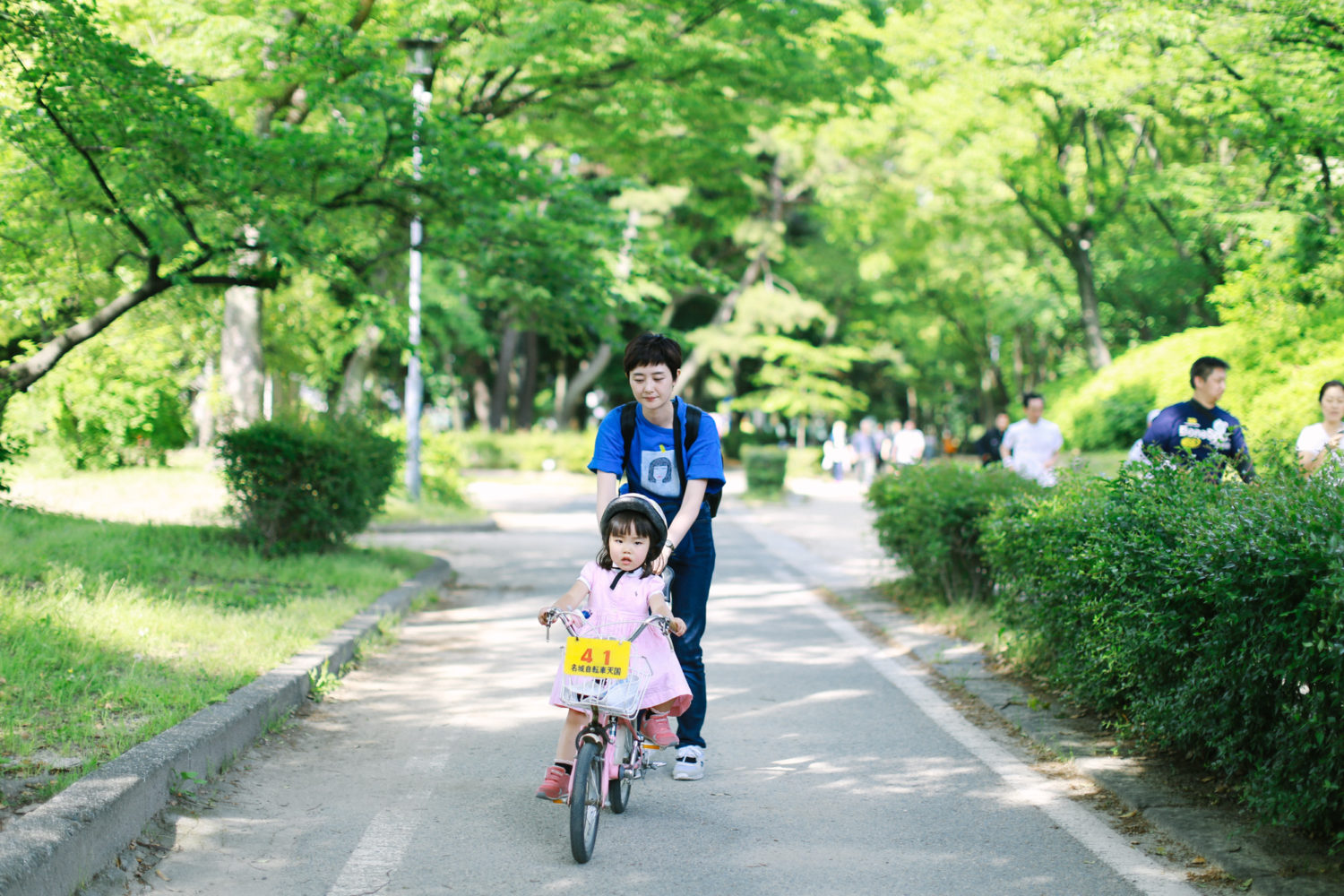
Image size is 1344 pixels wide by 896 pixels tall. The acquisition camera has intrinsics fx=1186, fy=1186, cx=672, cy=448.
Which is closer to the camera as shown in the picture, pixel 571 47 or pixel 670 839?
pixel 670 839

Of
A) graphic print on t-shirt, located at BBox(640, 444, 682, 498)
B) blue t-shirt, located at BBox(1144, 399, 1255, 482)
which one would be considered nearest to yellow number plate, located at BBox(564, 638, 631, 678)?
graphic print on t-shirt, located at BBox(640, 444, 682, 498)

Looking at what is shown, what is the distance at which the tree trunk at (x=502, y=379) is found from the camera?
139 ft

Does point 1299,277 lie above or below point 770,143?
below

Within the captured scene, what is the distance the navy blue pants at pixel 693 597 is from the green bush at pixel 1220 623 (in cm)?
166

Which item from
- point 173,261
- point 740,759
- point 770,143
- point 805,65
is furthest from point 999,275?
point 740,759

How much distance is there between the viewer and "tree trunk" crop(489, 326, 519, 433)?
4231 cm

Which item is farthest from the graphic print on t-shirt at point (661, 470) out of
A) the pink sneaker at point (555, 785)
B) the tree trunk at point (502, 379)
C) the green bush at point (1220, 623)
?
the tree trunk at point (502, 379)

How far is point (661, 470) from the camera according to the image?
5031 mm

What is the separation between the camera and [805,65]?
522 inches

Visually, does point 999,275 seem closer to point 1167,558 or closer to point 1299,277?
point 1299,277

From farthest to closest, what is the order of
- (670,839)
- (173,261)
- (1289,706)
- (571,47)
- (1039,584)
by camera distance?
(571,47) < (173,261) < (1039,584) < (670,839) < (1289,706)

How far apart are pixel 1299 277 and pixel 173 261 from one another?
1017 cm

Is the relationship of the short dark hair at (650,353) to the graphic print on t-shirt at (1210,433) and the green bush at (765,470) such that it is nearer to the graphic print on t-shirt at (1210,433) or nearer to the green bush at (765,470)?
the graphic print on t-shirt at (1210,433)

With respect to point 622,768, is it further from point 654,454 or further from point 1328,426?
point 1328,426
